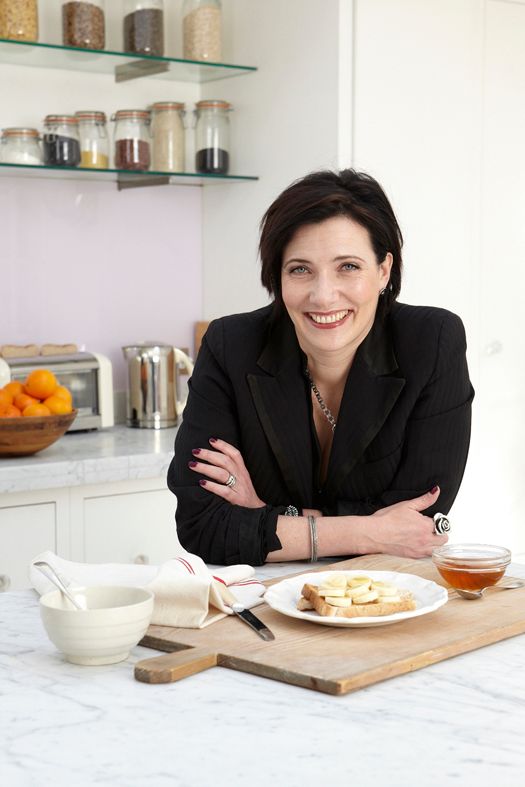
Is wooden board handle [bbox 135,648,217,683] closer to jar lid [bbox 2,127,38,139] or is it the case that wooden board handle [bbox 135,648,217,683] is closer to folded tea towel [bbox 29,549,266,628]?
folded tea towel [bbox 29,549,266,628]

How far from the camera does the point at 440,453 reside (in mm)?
2014

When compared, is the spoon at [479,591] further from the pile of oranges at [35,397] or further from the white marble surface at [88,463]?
the pile of oranges at [35,397]

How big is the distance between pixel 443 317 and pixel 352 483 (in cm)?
36

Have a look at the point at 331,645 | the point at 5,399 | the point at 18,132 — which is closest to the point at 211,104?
the point at 18,132

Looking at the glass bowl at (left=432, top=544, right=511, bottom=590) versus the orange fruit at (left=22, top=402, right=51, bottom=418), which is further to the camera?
the orange fruit at (left=22, top=402, right=51, bottom=418)

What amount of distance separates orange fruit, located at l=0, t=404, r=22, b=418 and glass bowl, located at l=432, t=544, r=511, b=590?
1580 mm

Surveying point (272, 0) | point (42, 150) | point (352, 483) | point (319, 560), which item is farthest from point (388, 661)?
point (272, 0)

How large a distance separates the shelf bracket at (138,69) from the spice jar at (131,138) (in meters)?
0.12

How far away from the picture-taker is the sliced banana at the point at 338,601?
1355 millimetres

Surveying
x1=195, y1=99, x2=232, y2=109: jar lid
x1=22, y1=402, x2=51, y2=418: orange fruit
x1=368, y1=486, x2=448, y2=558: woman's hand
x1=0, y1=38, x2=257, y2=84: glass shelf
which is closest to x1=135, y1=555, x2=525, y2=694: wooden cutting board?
x1=368, y1=486, x2=448, y2=558: woman's hand

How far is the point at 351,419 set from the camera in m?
2.02

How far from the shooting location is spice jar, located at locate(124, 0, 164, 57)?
3307 millimetres

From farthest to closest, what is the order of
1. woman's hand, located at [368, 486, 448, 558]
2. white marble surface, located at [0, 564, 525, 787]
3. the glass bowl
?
woman's hand, located at [368, 486, 448, 558]
the glass bowl
white marble surface, located at [0, 564, 525, 787]

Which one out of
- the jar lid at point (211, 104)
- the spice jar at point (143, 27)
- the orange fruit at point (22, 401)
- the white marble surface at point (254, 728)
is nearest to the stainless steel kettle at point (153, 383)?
the orange fruit at point (22, 401)
